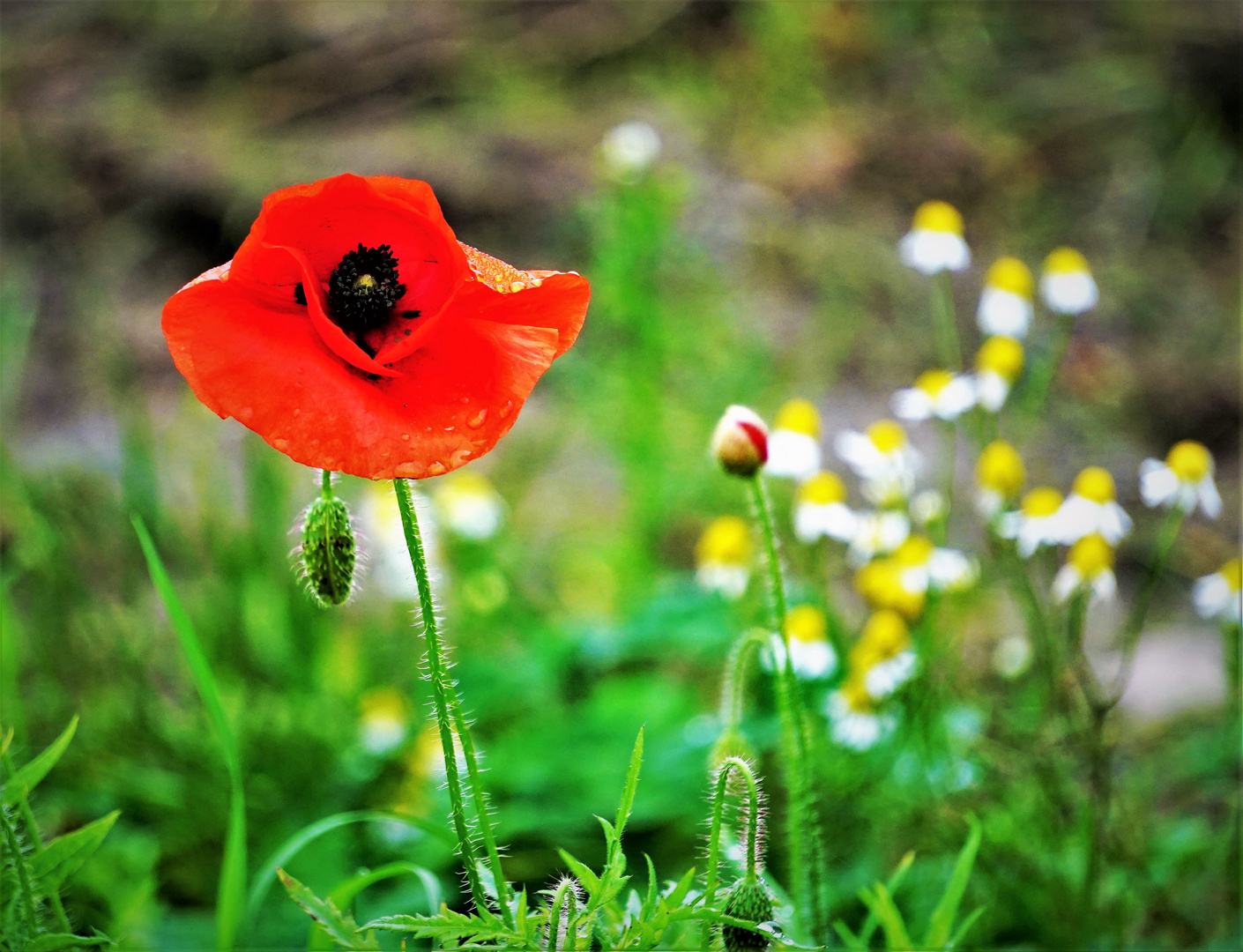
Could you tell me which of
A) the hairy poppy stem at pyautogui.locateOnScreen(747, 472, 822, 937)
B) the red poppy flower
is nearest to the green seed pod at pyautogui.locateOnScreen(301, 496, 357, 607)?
the red poppy flower

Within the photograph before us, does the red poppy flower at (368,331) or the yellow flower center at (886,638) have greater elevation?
the red poppy flower at (368,331)

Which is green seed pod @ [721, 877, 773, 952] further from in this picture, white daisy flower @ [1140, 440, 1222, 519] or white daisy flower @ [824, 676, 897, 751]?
white daisy flower @ [1140, 440, 1222, 519]

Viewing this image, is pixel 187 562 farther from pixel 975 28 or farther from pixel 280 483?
pixel 975 28

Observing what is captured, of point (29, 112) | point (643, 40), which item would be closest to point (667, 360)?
point (643, 40)

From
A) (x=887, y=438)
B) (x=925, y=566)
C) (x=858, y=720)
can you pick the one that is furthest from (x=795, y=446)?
(x=858, y=720)

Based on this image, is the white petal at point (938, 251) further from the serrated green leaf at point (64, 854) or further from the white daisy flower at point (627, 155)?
the serrated green leaf at point (64, 854)

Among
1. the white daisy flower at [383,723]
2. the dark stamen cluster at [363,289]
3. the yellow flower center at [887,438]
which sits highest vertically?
the dark stamen cluster at [363,289]

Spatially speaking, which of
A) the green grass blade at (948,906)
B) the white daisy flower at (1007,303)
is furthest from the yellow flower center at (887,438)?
the green grass blade at (948,906)

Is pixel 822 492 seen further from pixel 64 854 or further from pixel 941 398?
pixel 64 854
